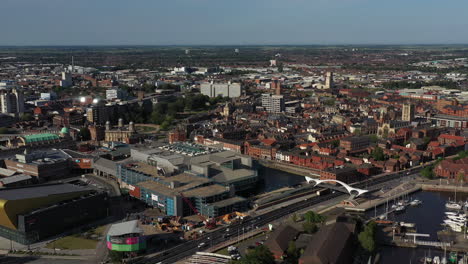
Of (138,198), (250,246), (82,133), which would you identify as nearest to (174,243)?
(250,246)

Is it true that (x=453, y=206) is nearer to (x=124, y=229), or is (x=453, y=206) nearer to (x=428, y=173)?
(x=428, y=173)

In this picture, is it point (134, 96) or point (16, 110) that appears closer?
point (16, 110)

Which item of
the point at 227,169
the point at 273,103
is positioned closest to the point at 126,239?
the point at 227,169

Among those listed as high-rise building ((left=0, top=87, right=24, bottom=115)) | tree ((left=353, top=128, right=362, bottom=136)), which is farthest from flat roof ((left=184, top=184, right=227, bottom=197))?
high-rise building ((left=0, top=87, right=24, bottom=115))

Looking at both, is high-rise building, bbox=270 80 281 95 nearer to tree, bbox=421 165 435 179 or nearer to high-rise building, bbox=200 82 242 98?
high-rise building, bbox=200 82 242 98

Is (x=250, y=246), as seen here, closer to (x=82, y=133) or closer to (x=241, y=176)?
(x=241, y=176)

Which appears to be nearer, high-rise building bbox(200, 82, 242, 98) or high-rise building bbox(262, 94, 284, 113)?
high-rise building bbox(262, 94, 284, 113)

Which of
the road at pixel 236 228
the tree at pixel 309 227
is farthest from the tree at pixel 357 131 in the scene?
the tree at pixel 309 227
